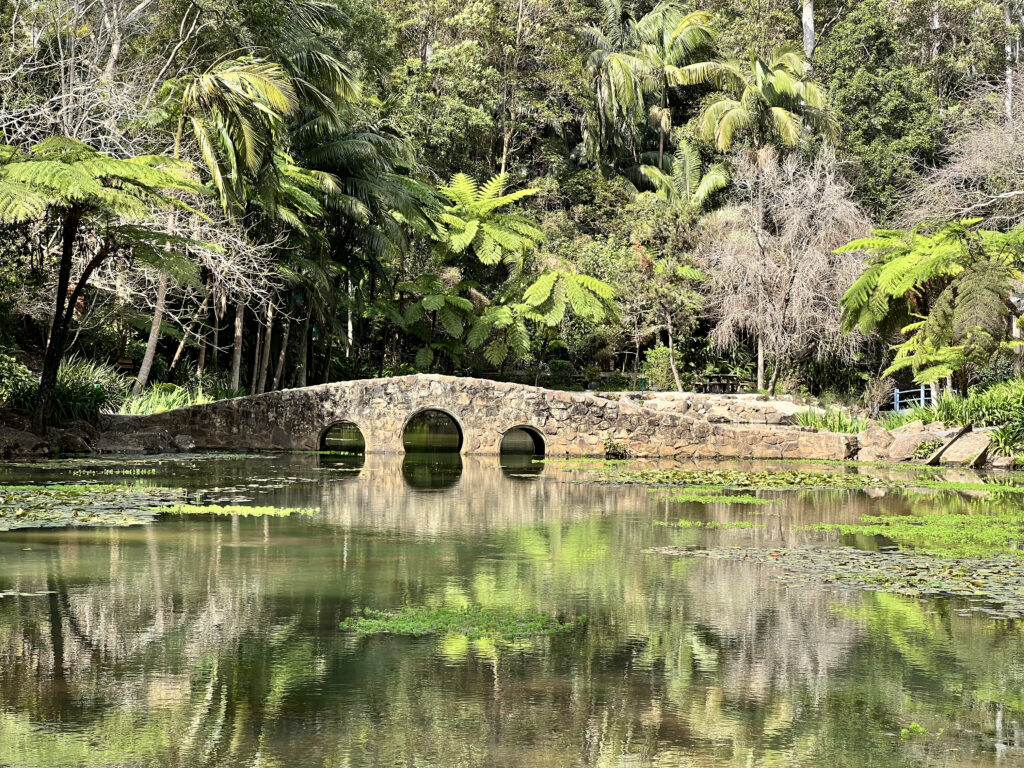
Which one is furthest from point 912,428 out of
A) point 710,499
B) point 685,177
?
point 685,177

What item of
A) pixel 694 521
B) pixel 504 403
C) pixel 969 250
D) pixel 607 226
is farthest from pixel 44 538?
pixel 607 226

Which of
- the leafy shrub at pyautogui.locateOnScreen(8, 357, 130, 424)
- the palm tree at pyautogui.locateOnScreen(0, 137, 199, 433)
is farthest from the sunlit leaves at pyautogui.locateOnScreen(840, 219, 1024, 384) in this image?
the leafy shrub at pyautogui.locateOnScreen(8, 357, 130, 424)

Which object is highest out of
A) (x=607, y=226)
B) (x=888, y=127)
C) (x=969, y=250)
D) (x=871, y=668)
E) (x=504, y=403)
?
(x=888, y=127)

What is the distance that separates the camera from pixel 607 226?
4159 centimetres

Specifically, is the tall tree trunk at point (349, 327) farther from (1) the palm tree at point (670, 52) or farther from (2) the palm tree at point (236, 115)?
(1) the palm tree at point (670, 52)

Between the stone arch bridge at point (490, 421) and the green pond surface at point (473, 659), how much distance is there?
12887 millimetres

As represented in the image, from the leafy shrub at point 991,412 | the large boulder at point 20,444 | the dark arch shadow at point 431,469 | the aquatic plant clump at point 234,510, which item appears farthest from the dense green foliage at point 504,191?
the aquatic plant clump at point 234,510

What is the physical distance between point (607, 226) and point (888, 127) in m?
10.2

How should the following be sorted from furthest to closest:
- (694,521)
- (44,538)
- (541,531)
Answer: (694,521)
(541,531)
(44,538)

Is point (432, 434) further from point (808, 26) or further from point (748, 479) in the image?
point (808, 26)

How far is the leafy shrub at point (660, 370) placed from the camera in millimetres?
37500

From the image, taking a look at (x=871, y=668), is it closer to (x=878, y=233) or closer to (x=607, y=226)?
(x=878, y=233)

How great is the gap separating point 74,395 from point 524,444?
43.6ft

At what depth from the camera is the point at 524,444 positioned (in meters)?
31.8
